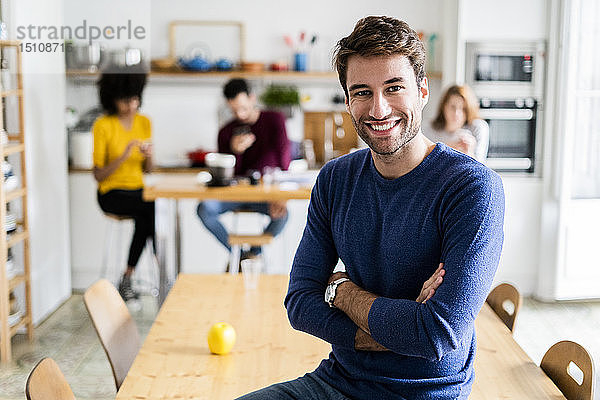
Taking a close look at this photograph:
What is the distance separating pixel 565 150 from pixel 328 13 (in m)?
2.21

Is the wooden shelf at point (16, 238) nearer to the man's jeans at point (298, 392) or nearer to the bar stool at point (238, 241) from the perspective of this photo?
the bar stool at point (238, 241)

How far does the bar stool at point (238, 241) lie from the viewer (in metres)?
4.63

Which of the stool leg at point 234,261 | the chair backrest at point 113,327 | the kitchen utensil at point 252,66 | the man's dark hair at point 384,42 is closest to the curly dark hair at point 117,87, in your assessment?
the kitchen utensil at point 252,66

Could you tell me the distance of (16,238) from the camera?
425 centimetres

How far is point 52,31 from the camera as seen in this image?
5.07 meters

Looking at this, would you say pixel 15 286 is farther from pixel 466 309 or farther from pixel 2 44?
pixel 466 309

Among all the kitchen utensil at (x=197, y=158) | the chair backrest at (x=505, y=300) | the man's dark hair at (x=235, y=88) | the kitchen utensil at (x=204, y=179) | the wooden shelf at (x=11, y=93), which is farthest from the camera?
the kitchen utensil at (x=197, y=158)

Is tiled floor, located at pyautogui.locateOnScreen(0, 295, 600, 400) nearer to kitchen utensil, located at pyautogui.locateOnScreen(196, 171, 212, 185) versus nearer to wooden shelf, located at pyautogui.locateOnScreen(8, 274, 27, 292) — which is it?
wooden shelf, located at pyautogui.locateOnScreen(8, 274, 27, 292)

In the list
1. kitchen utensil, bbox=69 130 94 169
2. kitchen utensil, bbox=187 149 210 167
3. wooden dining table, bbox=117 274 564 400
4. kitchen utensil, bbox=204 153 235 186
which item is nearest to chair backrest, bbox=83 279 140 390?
wooden dining table, bbox=117 274 564 400

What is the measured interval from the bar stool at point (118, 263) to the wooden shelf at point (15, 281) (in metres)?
1.13

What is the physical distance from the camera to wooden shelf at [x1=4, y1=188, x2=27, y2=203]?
13.6 feet

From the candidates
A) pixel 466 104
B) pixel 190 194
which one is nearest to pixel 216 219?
pixel 190 194

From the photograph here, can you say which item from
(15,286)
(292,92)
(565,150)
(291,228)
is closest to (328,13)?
(292,92)

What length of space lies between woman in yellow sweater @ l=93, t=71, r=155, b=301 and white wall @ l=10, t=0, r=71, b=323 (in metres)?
0.30
